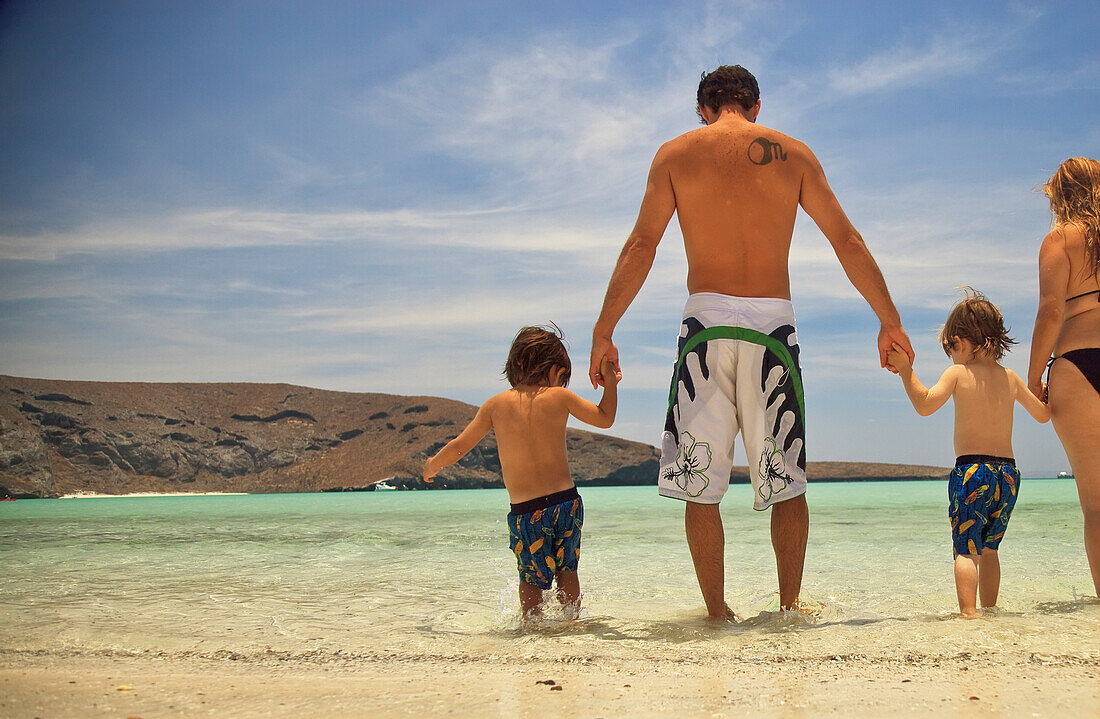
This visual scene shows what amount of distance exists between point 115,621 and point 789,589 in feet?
10.5

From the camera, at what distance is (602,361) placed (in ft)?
10.8

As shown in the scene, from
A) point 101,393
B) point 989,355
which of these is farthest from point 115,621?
point 101,393

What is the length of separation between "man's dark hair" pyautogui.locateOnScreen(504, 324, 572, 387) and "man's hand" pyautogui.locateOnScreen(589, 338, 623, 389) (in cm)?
43

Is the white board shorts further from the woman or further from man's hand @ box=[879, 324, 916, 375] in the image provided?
the woman

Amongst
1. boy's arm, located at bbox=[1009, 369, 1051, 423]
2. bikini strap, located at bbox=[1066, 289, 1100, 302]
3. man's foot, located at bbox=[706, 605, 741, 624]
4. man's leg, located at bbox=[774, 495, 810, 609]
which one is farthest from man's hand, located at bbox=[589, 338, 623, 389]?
bikini strap, located at bbox=[1066, 289, 1100, 302]

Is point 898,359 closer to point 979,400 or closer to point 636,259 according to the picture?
point 979,400

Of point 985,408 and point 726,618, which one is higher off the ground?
point 985,408

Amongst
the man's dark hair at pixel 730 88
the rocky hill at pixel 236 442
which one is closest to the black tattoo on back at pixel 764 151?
the man's dark hair at pixel 730 88

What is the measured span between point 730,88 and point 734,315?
1139mm

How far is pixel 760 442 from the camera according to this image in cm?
306

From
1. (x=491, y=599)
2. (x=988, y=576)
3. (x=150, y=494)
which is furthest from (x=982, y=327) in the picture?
(x=150, y=494)

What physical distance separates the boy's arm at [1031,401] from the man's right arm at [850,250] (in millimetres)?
634

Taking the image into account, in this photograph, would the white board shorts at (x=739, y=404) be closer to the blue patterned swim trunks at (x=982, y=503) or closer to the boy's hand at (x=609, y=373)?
the boy's hand at (x=609, y=373)

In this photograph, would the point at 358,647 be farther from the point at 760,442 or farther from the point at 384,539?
the point at 384,539
